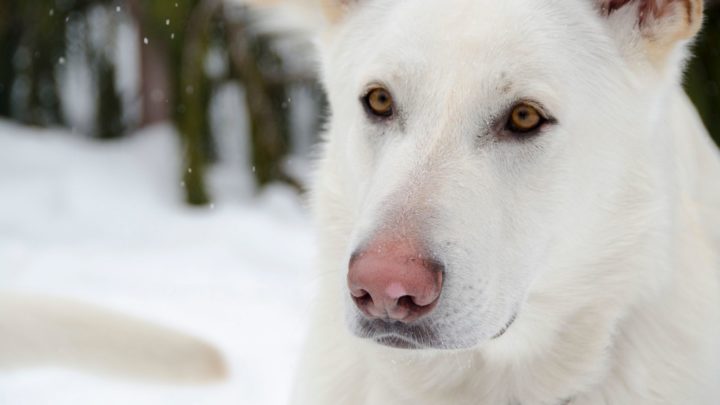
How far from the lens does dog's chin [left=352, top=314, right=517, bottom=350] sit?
2189 mm

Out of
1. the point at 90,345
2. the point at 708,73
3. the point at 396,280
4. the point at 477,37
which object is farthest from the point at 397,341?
the point at 708,73

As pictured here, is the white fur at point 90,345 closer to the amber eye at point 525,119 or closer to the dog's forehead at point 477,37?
the dog's forehead at point 477,37

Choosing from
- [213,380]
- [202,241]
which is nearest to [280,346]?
[213,380]

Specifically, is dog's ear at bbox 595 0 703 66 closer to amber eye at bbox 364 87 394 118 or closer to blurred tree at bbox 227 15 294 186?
amber eye at bbox 364 87 394 118

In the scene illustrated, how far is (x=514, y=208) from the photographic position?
2383 millimetres

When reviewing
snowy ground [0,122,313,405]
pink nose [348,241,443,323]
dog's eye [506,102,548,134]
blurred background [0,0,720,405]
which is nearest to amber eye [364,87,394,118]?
dog's eye [506,102,548,134]

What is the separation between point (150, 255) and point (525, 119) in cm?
336

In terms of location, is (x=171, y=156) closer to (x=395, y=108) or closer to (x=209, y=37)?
(x=209, y=37)

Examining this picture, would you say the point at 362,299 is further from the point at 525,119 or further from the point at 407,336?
the point at 525,119

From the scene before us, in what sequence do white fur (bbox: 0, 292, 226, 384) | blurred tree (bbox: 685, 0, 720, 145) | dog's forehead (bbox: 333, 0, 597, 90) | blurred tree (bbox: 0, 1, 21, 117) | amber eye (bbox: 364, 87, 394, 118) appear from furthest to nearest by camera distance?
blurred tree (bbox: 0, 1, 21, 117) → blurred tree (bbox: 685, 0, 720, 145) → white fur (bbox: 0, 292, 226, 384) → amber eye (bbox: 364, 87, 394, 118) → dog's forehead (bbox: 333, 0, 597, 90)

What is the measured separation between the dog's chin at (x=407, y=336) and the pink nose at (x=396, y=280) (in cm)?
3

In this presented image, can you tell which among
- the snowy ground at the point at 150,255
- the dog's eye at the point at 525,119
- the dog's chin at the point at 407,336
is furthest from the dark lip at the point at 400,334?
the snowy ground at the point at 150,255

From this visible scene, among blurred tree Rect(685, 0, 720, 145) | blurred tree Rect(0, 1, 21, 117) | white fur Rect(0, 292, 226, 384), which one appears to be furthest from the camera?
blurred tree Rect(0, 1, 21, 117)

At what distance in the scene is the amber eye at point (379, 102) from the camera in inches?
98.8
